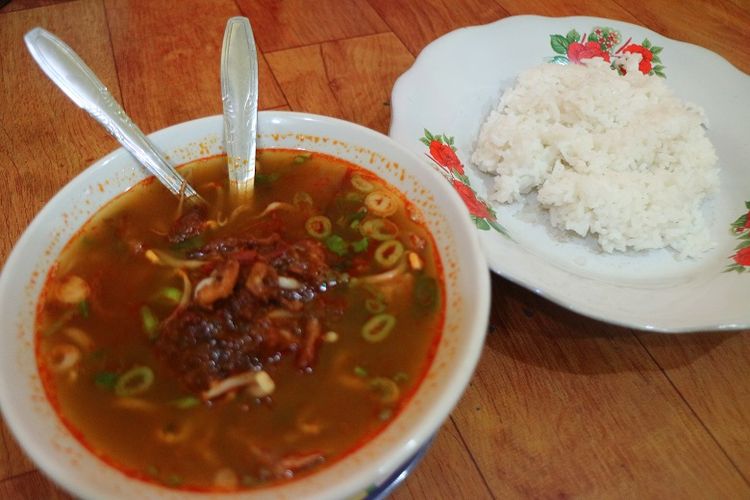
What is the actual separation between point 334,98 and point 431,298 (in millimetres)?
1117

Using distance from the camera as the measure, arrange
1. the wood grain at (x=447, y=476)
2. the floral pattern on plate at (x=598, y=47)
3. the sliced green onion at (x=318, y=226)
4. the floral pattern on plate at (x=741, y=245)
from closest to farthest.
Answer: the wood grain at (x=447, y=476)
the sliced green onion at (x=318, y=226)
the floral pattern on plate at (x=741, y=245)
the floral pattern on plate at (x=598, y=47)

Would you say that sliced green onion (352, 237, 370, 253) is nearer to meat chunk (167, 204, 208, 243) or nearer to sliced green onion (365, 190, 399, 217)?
sliced green onion (365, 190, 399, 217)

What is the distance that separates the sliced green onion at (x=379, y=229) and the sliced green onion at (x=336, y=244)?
51 mm

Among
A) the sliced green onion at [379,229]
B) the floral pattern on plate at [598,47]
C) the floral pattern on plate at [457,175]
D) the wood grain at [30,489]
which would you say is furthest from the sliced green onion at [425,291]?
the floral pattern on plate at [598,47]

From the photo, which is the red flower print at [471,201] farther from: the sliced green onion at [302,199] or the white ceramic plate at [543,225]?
the sliced green onion at [302,199]

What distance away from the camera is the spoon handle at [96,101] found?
4.24 ft

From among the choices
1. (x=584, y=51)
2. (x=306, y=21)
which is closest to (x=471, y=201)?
(x=584, y=51)

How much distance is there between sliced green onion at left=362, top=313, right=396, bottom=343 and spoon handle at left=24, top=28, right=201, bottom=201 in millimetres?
520

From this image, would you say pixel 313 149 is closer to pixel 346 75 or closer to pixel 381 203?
pixel 381 203

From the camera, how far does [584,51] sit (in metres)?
2.13

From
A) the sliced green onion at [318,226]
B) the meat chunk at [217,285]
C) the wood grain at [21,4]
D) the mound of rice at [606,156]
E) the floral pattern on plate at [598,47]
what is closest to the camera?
the meat chunk at [217,285]

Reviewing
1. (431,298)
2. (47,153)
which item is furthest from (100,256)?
(47,153)

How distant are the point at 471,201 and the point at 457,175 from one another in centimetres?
14

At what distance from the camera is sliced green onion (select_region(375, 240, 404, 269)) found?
1.21 meters
